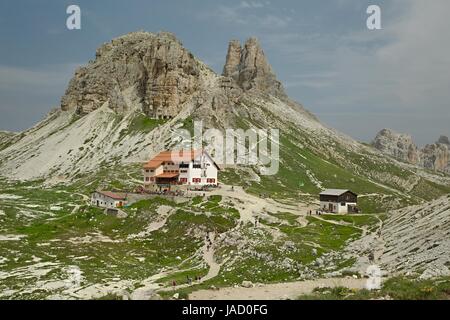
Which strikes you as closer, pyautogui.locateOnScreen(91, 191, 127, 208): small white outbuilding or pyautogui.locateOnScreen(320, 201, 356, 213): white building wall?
pyautogui.locateOnScreen(320, 201, 356, 213): white building wall

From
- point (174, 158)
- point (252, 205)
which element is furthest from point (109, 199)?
point (252, 205)

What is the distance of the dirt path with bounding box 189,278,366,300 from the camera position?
35.5 meters

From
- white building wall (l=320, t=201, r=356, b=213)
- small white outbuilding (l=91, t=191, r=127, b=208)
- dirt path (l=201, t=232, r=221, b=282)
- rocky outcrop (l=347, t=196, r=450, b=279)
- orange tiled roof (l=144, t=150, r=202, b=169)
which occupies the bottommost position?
dirt path (l=201, t=232, r=221, b=282)

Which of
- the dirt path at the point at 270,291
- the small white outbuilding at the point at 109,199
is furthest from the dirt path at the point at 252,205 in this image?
the dirt path at the point at 270,291

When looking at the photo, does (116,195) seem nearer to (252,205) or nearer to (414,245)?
(252,205)

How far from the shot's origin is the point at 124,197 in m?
117

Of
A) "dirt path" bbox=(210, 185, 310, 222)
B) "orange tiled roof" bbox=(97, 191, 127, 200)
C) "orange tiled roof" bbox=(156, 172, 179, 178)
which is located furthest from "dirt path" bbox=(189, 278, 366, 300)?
"orange tiled roof" bbox=(156, 172, 179, 178)

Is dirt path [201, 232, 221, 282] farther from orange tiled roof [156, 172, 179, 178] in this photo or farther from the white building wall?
orange tiled roof [156, 172, 179, 178]

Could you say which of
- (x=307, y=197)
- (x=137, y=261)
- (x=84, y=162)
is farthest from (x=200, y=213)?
(x=84, y=162)

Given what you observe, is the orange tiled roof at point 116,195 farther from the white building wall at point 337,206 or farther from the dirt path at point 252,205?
the white building wall at point 337,206

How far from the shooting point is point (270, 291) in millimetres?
38375

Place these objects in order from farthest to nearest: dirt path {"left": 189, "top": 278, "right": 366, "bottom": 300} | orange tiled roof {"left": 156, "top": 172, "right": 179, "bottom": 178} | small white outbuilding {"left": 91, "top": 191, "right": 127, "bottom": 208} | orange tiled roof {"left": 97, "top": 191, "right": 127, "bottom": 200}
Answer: orange tiled roof {"left": 156, "top": 172, "right": 179, "bottom": 178} → orange tiled roof {"left": 97, "top": 191, "right": 127, "bottom": 200} → small white outbuilding {"left": 91, "top": 191, "right": 127, "bottom": 208} → dirt path {"left": 189, "top": 278, "right": 366, "bottom": 300}
